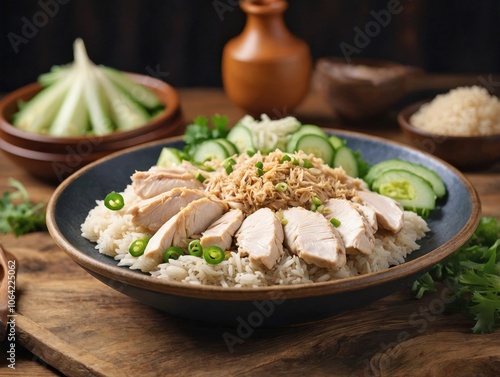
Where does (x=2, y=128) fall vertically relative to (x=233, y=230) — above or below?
below

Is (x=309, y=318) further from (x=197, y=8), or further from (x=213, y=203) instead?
(x=197, y=8)

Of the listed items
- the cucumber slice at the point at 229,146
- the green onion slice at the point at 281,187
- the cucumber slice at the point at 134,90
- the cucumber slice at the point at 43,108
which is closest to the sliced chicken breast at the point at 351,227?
the green onion slice at the point at 281,187

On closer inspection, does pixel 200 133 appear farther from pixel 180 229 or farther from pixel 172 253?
pixel 172 253

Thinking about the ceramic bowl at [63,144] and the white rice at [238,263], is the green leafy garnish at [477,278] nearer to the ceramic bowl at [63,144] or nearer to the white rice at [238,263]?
the white rice at [238,263]

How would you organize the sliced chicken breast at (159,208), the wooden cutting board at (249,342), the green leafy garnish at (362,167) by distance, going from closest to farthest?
the wooden cutting board at (249,342)
the sliced chicken breast at (159,208)
the green leafy garnish at (362,167)

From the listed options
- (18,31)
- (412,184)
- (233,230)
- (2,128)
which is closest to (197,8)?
(18,31)

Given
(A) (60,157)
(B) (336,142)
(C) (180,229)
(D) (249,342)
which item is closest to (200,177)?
(C) (180,229)

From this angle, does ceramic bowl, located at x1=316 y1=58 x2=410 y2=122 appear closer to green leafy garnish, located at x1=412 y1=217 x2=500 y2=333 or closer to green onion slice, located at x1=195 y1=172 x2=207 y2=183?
green leafy garnish, located at x1=412 y1=217 x2=500 y2=333

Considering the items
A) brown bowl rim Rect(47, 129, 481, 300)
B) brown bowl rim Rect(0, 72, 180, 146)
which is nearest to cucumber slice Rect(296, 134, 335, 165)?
brown bowl rim Rect(47, 129, 481, 300)
